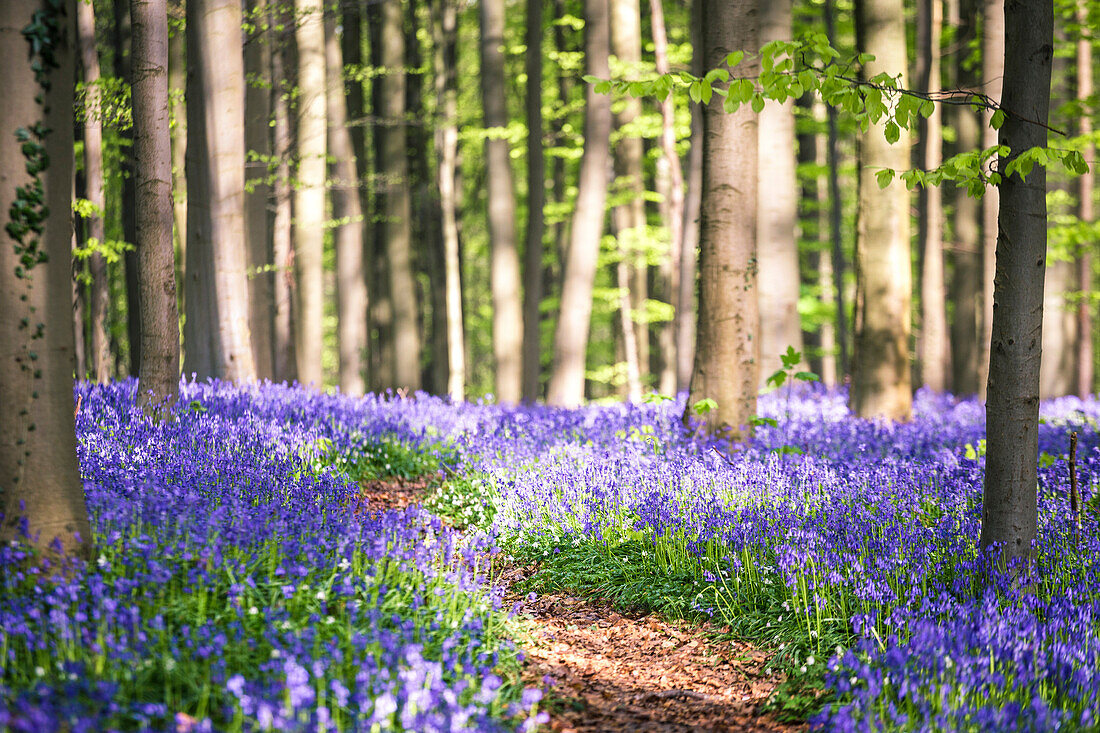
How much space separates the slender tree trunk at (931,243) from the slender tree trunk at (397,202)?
29.8ft

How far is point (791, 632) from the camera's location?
4.47 m

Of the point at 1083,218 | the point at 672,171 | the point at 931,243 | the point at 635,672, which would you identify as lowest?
the point at 635,672

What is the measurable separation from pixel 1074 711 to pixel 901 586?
54.9 inches

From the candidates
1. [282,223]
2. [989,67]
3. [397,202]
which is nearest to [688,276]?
[989,67]

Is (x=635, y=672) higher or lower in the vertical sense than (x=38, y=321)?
lower

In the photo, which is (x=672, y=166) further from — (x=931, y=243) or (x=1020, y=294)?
(x=1020, y=294)

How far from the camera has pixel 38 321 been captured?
3631 mm

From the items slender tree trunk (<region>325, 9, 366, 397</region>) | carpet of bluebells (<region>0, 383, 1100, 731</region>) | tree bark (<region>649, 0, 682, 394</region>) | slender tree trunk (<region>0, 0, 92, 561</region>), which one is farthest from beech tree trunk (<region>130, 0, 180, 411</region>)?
tree bark (<region>649, 0, 682, 394</region>)

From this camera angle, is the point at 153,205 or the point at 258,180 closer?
the point at 153,205

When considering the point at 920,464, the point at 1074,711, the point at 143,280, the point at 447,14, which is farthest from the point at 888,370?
the point at 447,14

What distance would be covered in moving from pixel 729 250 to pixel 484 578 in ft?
15.1

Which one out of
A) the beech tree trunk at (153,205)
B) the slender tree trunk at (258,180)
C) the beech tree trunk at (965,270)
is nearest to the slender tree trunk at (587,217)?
the slender tree trunk at (258,180)

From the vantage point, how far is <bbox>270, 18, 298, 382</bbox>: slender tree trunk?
13836 mm

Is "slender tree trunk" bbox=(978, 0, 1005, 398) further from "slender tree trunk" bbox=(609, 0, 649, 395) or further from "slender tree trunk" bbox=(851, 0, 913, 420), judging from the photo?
"slender tree trunk" bbox=(609, 0, 649, 395)
